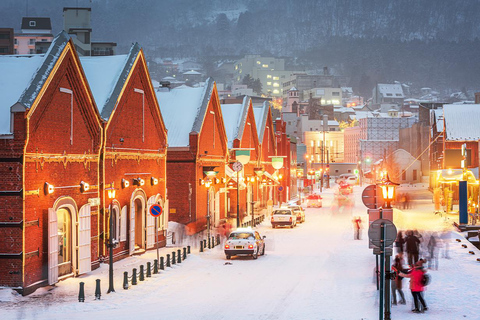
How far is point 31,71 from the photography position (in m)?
25.1

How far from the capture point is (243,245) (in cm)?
3177

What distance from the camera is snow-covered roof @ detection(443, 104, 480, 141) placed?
66250 millimetres

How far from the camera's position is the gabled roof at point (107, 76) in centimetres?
3080

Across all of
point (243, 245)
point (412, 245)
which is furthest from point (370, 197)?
point (243, 245)

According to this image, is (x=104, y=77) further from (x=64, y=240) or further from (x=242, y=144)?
(x=242, y=144)

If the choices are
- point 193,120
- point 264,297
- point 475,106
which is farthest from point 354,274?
point 475,106

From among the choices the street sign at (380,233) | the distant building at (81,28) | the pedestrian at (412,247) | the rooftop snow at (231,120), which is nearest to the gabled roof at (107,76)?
the pedestrian at (412,247)

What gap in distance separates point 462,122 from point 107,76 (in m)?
47.0

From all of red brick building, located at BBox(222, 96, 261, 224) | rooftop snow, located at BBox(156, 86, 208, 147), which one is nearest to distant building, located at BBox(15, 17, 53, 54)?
red brick building, located at BBox(222, 96, 261, 224)

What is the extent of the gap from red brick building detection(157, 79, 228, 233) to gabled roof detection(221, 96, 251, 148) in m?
6.17

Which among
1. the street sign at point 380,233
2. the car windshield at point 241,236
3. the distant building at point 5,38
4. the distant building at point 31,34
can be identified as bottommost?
the car windshield at point 241,236

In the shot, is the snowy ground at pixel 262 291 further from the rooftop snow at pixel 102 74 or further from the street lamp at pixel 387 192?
the rooftop snow at pixel 102 74

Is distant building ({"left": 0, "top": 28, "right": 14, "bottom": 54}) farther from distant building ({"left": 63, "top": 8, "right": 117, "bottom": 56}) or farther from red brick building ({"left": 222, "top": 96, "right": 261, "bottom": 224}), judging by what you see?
red brick building ({"left": 222, "top": 96, "right": 261, "bottom": 224})

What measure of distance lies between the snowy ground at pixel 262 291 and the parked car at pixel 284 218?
12960mm
